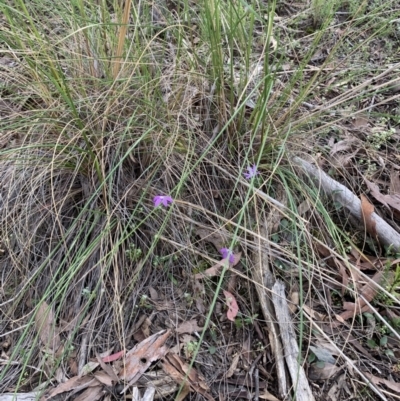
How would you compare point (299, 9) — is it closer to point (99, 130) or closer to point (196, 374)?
point (99, 130)

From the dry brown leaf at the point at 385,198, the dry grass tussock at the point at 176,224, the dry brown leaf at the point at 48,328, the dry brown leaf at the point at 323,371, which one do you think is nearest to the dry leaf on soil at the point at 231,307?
the dry grass tussock at the point at 176,224

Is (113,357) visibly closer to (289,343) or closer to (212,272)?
(212,272)

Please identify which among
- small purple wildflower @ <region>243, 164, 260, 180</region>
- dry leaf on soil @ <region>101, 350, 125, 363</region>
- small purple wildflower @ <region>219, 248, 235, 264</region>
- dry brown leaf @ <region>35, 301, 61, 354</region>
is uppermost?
small purple wildflower @ <region>243, 164, 260, 180</region>

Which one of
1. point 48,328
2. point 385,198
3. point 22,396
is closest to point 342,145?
point 385,198

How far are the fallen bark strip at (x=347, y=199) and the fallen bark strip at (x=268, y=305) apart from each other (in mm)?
308

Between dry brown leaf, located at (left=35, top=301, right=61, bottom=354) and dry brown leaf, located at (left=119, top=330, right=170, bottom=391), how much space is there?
24 cm

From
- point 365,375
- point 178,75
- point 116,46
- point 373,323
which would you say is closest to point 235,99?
point 178,75

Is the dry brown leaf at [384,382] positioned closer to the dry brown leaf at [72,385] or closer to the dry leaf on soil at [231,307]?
the dry leaf on soil at [231,307]

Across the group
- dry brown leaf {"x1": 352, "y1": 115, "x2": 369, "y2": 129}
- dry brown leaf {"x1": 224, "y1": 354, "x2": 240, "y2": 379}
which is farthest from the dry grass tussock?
dry brown leaf {"x1": 352, "y1": 115, "x2": 369, "y2": 129}

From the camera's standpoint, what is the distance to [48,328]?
4.90 ft

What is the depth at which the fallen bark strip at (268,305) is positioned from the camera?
1.39 meters

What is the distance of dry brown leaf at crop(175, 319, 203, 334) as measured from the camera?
59.4 inches

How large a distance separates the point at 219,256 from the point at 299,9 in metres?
1.66

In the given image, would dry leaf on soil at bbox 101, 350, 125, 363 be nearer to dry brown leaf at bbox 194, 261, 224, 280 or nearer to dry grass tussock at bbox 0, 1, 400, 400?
dry grass tussock at bbox 0, 1, 400, 400
